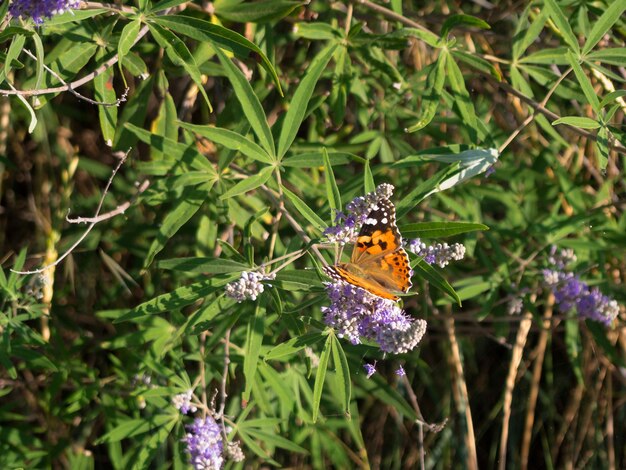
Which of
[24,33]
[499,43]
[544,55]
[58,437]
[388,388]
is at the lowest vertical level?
[58,437]

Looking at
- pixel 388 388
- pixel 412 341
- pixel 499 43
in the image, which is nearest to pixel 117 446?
pixel 388 388

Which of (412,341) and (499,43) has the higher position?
(499,43)

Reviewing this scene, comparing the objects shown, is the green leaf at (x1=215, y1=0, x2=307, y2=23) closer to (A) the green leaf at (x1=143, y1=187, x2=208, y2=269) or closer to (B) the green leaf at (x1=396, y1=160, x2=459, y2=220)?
(A) the green leaf at (x1=143, y1=187, x2=208, y2=269)

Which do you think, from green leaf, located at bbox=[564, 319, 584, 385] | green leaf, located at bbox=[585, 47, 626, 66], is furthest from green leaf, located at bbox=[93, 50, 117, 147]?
green leaf, located at bbox=[564, 319, 584, 385]

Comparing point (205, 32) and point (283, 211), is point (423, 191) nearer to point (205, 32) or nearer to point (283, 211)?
point (283, 211)

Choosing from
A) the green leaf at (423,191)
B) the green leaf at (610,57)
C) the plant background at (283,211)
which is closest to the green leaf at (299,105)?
the plant background at (283,211)

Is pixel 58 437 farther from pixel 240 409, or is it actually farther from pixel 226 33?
pixel 226 33
